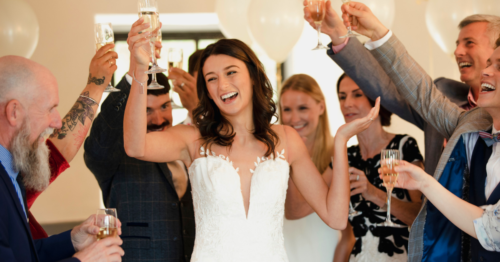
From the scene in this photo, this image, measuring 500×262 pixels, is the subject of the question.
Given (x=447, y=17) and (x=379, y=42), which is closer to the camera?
(x=379, y=42)

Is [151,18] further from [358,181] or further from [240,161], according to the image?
[358,181]

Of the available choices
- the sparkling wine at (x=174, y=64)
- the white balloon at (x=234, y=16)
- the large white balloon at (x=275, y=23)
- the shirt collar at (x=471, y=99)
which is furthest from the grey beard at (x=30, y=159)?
the white balloon at (x=234, y=16)

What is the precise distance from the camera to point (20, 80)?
1.58 m

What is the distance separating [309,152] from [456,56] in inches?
43.0

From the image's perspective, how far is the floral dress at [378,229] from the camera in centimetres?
247

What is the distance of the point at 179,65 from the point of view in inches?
104

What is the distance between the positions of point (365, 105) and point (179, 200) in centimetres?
130

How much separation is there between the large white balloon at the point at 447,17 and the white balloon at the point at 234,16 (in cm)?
143

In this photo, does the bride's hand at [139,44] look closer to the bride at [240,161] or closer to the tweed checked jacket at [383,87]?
the bride at [240,161]

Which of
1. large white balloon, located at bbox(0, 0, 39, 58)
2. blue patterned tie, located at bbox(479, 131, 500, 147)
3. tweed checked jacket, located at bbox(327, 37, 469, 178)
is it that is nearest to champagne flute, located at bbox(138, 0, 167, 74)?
tweed checked jacket, located at bbox(327, 37, 469, 178)

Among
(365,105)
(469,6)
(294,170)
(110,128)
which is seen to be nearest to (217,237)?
(294,170)

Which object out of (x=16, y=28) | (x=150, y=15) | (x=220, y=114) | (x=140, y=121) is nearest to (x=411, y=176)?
(x=220, y=114)

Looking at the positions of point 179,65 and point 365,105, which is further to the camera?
point 365,105

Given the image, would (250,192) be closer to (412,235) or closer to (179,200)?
(179,200)
